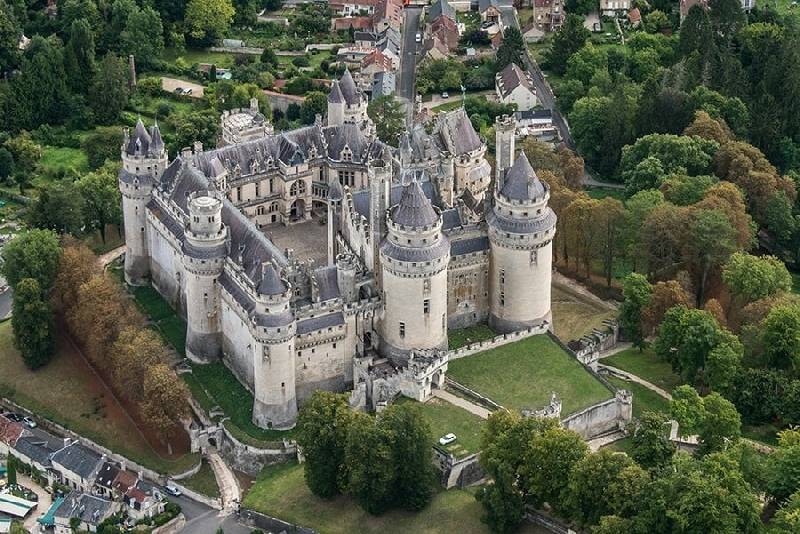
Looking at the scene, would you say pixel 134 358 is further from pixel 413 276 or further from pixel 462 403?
pixel 462 403

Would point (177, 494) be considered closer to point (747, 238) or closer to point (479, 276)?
point (479, 276)

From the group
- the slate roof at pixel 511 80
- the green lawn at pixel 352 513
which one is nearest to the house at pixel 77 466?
the green lawn at pixel 352 513

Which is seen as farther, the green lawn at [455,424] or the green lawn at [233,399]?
the green lawn at [233,399]

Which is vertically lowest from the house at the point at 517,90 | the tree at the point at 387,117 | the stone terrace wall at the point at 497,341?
the stone terrace wall at the point at 497,341

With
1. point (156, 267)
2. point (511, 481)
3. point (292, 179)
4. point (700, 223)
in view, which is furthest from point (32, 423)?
point (700, 223)

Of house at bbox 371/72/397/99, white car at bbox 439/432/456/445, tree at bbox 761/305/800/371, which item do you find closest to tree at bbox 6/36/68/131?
house at bbox 371/72/397/99

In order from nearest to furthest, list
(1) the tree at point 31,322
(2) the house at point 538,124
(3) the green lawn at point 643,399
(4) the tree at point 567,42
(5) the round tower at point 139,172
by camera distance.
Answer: (3) the green lawn at point 643,399
(1) the tree at point 31,322
(5) the round tower at point 139,172
(2) the house at point 538,124
(4) the tree at point 567,42

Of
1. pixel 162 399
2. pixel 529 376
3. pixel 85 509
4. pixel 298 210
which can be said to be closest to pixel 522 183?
pixel 529 376

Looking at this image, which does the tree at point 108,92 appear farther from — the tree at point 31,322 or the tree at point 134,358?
the tree at point 134,358
